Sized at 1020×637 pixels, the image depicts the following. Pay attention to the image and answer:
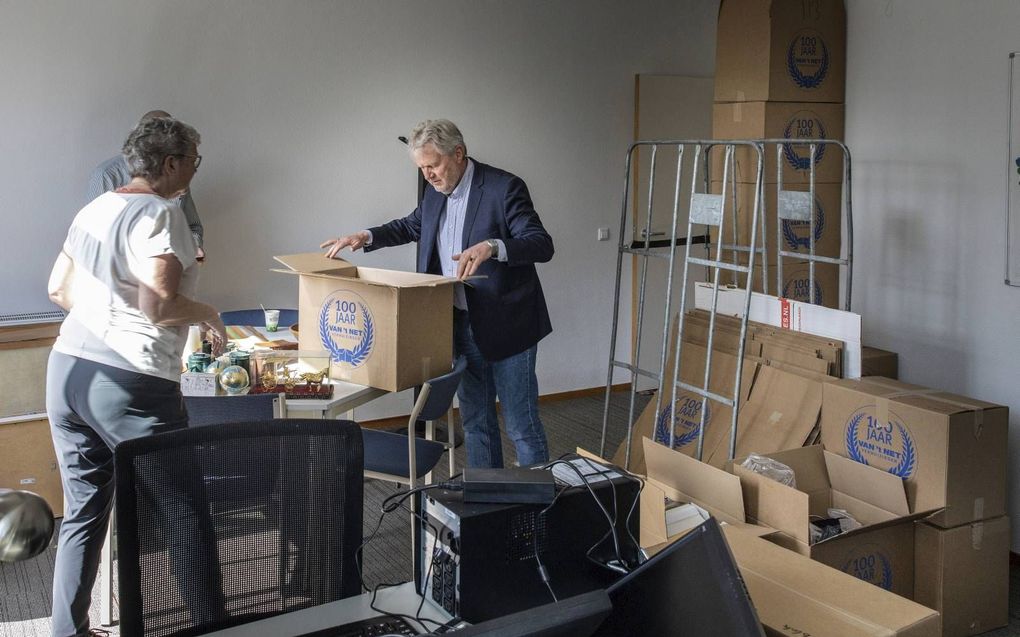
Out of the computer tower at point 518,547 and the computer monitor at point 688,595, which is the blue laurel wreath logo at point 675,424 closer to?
the computer tower at point 518,547

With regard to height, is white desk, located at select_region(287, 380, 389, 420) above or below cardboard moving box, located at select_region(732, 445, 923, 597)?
above

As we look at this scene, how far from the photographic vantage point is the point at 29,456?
4062 mm

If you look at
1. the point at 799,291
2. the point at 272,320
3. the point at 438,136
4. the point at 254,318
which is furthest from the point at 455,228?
the point at 799,291

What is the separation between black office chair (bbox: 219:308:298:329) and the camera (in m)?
4.39

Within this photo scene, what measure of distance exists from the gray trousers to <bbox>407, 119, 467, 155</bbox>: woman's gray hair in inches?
49.5

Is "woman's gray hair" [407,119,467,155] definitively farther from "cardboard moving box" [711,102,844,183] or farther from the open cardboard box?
"cardboard moving box" [711,102,844,183]

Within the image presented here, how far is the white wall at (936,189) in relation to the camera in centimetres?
370

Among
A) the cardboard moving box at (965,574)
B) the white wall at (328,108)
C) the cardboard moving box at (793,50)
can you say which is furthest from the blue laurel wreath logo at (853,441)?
the white wall at (328,108)

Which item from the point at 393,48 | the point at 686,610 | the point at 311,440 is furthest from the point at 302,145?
the point at 686,610

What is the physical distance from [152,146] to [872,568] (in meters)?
2.54

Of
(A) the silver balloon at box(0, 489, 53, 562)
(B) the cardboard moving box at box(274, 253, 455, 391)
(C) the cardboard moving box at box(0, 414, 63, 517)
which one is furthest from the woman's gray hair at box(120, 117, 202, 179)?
A: (C) the cardboard moving box at box(0, 414, 63, 517)

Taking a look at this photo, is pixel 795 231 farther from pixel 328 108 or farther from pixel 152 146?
pixel 152 146

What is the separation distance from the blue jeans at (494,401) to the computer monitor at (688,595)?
2171 mm

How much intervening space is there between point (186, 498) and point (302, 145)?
3557mm
